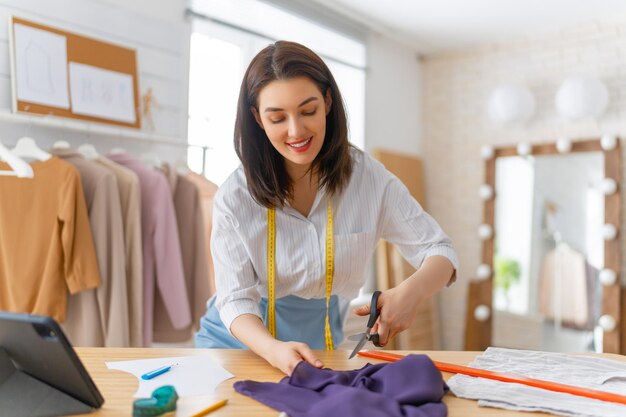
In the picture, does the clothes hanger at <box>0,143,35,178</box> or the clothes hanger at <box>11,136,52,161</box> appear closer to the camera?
the clothes hanger at <box>0,143,35,178</box>

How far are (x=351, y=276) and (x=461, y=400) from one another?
0.62 m

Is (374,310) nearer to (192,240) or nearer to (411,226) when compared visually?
(411,226)

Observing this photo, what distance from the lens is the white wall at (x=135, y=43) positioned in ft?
8.12

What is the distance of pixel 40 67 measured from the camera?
2459 mm

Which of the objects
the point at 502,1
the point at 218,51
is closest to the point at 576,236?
the point at 502,1

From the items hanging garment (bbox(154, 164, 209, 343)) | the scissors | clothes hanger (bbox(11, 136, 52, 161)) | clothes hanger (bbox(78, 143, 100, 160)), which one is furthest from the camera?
hanging garment (bbox(154, 164, 209, 343))

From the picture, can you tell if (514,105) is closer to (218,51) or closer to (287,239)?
(218,51)

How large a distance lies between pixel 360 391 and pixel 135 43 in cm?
244

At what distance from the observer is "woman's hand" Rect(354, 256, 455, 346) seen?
1.36 m

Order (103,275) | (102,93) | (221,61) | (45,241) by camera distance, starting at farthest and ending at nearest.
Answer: (221,61)
(102,93)
(103,275)
(45,241)

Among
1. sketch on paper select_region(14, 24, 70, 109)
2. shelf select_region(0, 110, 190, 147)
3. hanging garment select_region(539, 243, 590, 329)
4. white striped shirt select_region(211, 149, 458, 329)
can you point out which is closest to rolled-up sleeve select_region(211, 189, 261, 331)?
white striped shirt select_region(211, 149, 458, 329)

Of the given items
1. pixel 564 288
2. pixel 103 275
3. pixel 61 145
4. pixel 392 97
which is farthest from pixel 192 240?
pixel 564 288

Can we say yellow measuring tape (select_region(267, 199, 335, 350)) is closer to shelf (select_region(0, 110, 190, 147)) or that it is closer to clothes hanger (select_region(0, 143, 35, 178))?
clothes hanger (select_region(0, 143, 35, 178))

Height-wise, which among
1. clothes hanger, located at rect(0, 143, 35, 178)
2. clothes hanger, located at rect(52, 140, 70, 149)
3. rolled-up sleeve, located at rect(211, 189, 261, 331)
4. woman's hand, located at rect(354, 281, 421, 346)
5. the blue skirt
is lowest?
the blue skirt
